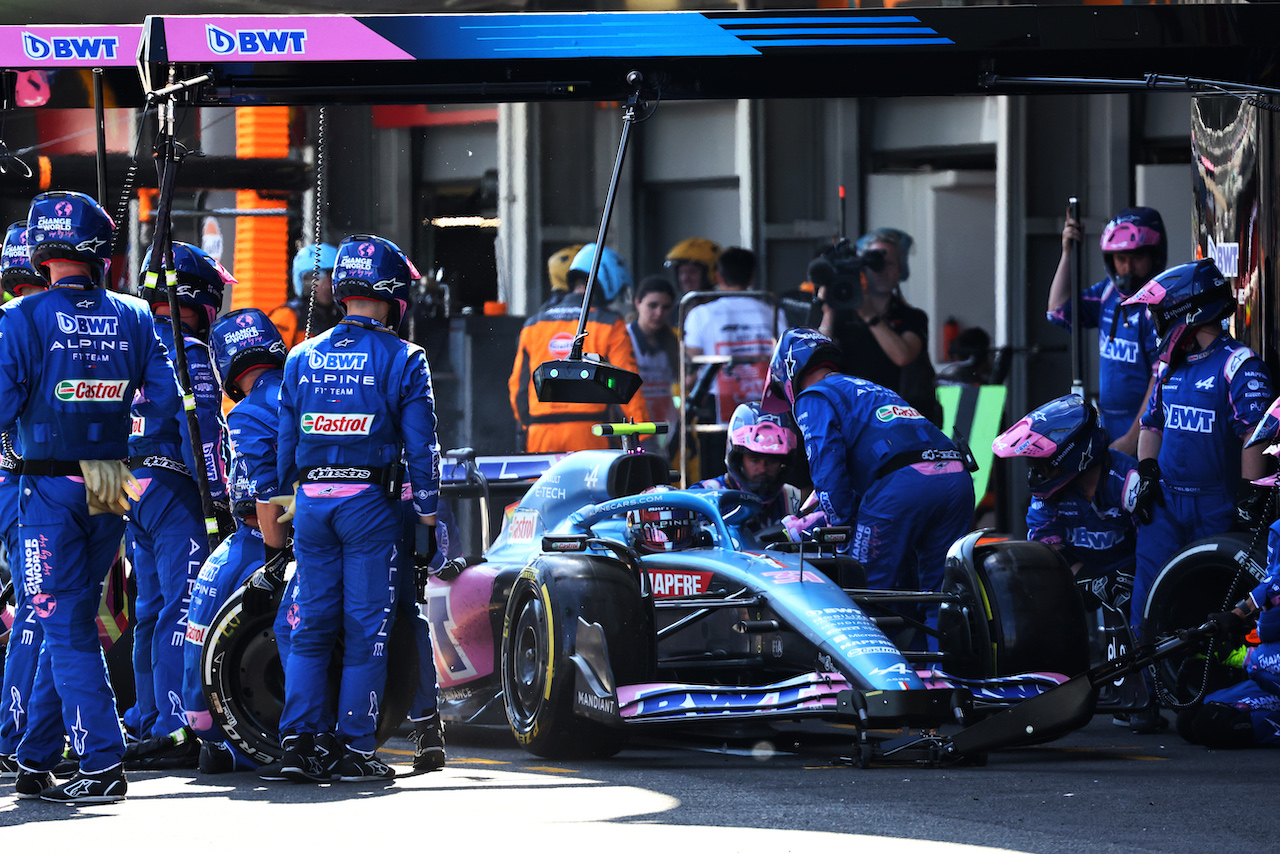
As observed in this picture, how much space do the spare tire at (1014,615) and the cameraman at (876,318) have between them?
12.2 feet

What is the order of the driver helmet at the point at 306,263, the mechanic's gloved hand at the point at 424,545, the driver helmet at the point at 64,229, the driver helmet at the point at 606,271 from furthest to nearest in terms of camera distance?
the driver helmet at the point at 606,271
the driver helmet at the point at 306,263
the mechanic's gloved hand at the point at 424,545
the driver helmet at the point at 64,229

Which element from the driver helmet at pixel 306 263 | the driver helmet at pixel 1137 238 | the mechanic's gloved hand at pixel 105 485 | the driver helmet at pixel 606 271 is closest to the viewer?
the mechanic's gloved hand at pixel 105 485

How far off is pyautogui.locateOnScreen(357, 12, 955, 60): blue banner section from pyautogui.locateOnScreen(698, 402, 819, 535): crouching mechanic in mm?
1880

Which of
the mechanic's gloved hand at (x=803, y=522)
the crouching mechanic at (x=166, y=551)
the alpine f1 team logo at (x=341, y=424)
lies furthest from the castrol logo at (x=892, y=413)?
the crouching mechanic at (x=166, y=551)

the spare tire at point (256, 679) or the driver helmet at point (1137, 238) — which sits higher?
the driver helmet at point (1137, 238)

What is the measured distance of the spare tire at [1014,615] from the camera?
8.20m

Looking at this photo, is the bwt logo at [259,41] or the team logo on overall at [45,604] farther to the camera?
the bwt logo at [259,41]

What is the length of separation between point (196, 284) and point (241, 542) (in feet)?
4.42

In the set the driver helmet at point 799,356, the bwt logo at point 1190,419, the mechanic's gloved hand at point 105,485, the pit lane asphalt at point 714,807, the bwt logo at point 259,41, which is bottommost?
the pit lane asphalt at point 714,807

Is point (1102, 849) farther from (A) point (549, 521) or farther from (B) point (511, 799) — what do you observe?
(A) point (549, 521)

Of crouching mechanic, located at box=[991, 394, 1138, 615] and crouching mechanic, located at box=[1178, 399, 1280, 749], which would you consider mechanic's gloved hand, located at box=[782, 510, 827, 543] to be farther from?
crouching mechanic, located at box=[1178, 399, 1280, 749]

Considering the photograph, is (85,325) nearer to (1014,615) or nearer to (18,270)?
(18,270)

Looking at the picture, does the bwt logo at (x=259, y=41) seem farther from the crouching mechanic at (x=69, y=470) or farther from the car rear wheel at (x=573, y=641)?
the car rear wheel at (x=573, y=641)

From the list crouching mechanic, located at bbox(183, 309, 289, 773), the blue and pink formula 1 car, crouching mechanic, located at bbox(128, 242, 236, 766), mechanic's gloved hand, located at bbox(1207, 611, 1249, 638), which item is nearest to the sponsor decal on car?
the blue and pink formula 1 car
